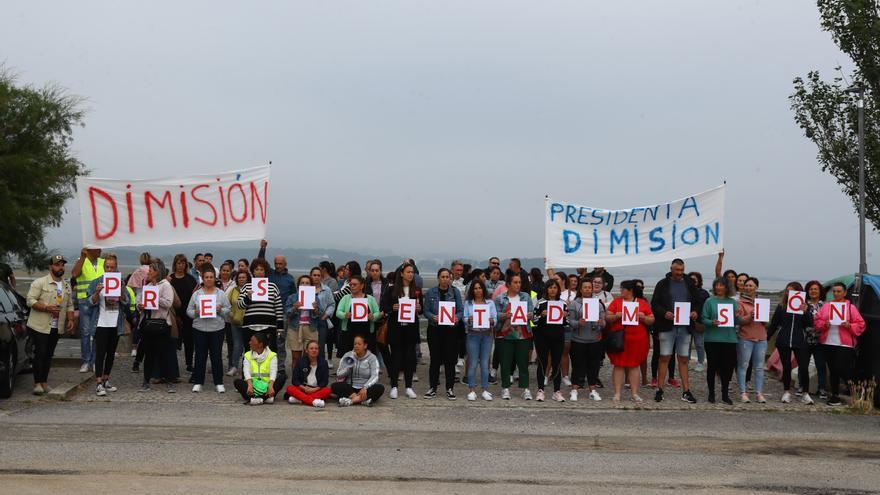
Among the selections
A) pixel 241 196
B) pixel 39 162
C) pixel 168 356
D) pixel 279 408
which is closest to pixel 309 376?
pixel 279 408

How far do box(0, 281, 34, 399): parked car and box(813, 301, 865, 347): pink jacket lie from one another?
475 inches

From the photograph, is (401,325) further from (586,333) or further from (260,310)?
(586,333)

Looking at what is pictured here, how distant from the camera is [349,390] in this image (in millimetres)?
12430

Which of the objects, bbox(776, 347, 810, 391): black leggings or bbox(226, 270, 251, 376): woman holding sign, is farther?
bbox(226, 270, 251, 376): woman holding sign

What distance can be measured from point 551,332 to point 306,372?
3740mm

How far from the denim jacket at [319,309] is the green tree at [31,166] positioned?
21.1 meters

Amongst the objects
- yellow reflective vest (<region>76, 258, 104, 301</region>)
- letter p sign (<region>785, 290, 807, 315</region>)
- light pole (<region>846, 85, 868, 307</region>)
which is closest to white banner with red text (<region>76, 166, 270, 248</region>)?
yellow reflective vest (<region>76, 258, 104, 301</region>)

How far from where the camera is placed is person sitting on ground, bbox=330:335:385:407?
1235cm

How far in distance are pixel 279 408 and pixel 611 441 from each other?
15.3ft

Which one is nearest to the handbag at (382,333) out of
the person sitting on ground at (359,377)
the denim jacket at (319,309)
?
the denim jacket at (319,309)

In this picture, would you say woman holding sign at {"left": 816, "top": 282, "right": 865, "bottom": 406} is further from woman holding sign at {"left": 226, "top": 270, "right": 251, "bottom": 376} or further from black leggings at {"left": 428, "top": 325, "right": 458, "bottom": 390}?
woman holding sign at {"left": 226, "top": 270, "right": 251, "bottom": 376}

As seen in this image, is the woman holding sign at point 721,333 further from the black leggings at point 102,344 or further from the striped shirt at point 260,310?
the black leggings at point 102,344

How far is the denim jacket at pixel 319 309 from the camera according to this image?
1377 cm

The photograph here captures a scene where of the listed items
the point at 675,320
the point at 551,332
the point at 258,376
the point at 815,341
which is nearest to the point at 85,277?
the point at 258,376
